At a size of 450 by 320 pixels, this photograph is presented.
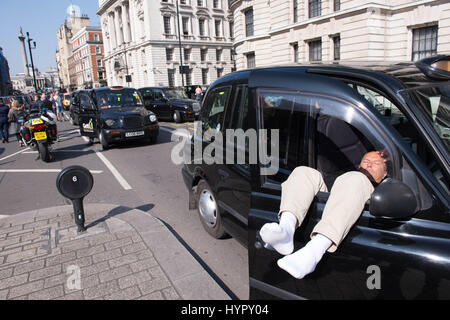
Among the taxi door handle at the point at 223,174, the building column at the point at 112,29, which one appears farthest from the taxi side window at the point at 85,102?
the building column at the point at 112,29

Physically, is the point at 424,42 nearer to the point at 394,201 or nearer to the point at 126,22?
the point at 394,201

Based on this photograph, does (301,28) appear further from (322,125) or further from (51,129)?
(322,125)

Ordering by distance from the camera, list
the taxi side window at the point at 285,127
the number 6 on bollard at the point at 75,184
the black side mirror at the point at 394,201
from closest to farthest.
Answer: the black side mirror at the point at 394,201 → the taxi side window at the point at 285,127 → the number 6 on bollard at the point at 75,184

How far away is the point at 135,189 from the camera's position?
6.32 meters

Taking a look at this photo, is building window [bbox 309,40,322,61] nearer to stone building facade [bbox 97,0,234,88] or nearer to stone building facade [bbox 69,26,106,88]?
stone building facade [bbox 97,0,234,88]

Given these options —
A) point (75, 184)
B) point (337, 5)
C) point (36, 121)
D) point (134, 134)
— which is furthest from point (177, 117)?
point (337, 5)

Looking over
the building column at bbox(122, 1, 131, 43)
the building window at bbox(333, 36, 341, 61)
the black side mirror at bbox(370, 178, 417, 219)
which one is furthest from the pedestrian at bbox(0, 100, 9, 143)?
the building column at bbox(122, 1, 131, 43)

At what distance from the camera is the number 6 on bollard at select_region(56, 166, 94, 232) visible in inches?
156

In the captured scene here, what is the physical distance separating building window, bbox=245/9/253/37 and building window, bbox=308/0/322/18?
9049mm

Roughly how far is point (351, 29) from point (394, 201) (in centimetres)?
2426

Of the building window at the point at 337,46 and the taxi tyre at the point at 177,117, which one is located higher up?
the building window at the point at 337,46

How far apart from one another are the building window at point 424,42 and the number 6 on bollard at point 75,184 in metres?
21.7

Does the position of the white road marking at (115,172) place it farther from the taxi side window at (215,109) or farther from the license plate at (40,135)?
the taxi side window at (215,109)

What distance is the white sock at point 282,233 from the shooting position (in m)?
1.81
